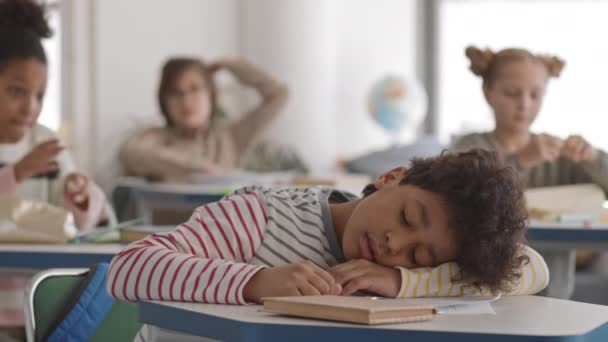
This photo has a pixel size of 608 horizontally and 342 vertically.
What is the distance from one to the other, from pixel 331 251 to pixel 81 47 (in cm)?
483

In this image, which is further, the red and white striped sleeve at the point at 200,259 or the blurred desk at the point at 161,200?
the blurred desk at the point at 161,200

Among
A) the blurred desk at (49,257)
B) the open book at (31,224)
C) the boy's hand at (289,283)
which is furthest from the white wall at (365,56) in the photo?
the boy's hand at (289,283)

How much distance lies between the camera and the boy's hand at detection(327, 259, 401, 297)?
1.44 m

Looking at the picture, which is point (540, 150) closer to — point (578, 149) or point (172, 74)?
point (578, 149)

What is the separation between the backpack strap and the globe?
5.55 metres

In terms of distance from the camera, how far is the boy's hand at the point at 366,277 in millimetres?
1436

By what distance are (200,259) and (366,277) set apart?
0.24 meters

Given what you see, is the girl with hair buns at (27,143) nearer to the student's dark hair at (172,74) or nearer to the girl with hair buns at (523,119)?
the girl with hair buns at (523,119)

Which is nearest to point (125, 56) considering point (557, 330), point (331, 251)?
point (331, 251)

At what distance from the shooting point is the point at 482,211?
4.76 feet

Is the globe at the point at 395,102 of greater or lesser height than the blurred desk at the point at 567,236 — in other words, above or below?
above

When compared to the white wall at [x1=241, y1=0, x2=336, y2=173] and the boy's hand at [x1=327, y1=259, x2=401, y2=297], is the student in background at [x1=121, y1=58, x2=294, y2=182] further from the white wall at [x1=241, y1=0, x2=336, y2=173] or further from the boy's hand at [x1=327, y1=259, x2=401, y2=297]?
the boy's hand at [x1=327, y1=259, x2=401, y2=297]

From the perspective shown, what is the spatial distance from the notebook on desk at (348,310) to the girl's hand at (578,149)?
6.10 ft

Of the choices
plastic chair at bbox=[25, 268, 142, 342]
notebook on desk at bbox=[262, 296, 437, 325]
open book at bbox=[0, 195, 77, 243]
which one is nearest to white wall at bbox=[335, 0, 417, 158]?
open book at bbox=[0, 195, 77, 243]
